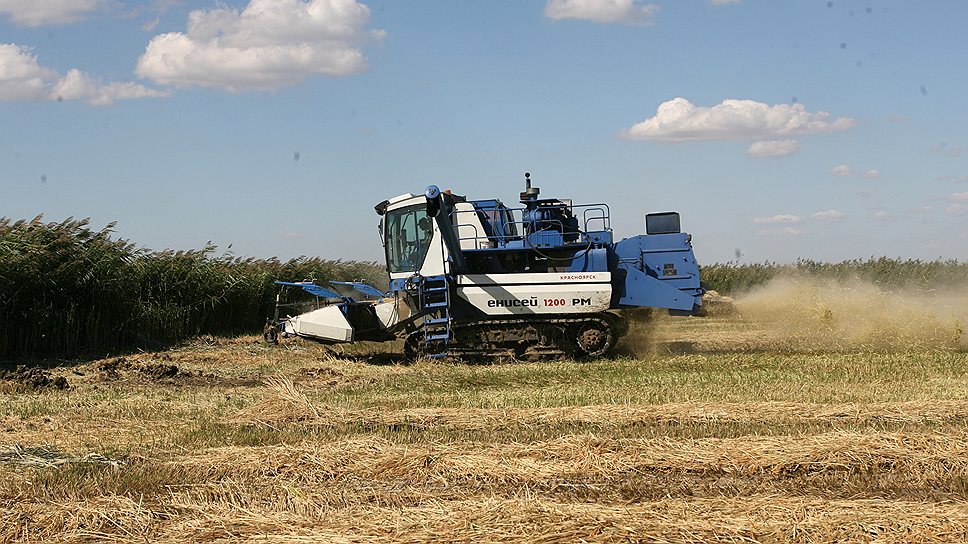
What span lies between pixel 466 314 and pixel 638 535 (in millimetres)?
10295

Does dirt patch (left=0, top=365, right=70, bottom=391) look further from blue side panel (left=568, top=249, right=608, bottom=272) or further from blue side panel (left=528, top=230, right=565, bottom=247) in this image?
blue side panel (left=568, top=249, right=608, bottom=272)

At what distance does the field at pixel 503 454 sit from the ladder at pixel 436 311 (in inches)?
39.6

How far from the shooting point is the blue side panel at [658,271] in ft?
51.1

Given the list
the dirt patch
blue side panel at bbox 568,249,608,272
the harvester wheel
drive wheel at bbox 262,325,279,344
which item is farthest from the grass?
drive wheel at bbox 262,325,279,344

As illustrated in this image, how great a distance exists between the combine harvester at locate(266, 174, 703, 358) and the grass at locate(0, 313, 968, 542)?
2575 millimetres

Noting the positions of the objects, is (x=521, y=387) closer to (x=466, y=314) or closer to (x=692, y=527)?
(x=466, y=314)

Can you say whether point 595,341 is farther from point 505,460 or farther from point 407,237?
point 505,460

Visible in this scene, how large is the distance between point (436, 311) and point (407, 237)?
4.87ft

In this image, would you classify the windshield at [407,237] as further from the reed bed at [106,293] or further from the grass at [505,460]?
the reed bed at [106,293]

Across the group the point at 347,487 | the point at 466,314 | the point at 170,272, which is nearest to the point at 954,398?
the point at 347,487

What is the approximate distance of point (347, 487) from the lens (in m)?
7.02

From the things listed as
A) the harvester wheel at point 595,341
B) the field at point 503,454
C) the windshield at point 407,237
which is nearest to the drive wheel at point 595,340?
the harvester wheel at point 595,341

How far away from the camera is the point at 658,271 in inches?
624

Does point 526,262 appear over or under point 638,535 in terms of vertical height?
over
